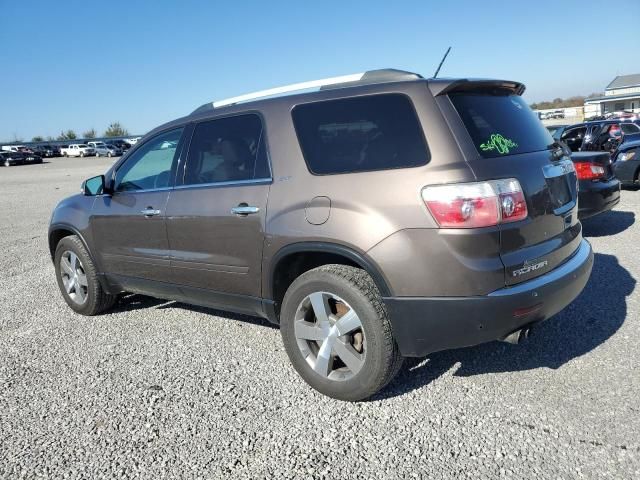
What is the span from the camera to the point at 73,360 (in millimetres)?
3945

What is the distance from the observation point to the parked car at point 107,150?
188ft

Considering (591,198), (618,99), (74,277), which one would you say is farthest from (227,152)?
(618,99)

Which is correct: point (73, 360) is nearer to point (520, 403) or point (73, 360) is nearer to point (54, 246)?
point (54, 246)

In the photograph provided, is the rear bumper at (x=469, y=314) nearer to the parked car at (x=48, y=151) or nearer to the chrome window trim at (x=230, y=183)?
the chrome window trim at (x=230, y=183)

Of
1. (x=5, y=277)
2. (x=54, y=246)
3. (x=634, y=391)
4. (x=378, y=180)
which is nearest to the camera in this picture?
(x=378, y=180)

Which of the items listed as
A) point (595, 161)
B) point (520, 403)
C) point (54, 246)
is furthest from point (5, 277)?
point (595, 161)

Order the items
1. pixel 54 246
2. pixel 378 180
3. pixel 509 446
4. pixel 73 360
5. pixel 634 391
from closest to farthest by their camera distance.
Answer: pixel 509 446
pixel 378 180
pixel 634 391
pixel 73 360
pixel 54 246

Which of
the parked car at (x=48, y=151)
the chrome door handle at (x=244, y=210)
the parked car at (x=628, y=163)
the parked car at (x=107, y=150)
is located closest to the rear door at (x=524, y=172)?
the chrome door handle at (x=244, y=210)

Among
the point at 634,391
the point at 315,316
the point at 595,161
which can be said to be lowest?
the point at 634,391

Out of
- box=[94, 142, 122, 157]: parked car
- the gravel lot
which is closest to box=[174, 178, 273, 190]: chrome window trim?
the gravel lot

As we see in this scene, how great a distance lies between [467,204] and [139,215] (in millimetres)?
2707

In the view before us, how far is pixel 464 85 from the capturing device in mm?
2893

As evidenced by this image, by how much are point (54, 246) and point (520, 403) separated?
469cm

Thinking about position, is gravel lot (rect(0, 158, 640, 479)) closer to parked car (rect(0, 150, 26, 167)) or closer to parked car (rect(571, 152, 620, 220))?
parked car (rect(571, 152, 620, 220))
